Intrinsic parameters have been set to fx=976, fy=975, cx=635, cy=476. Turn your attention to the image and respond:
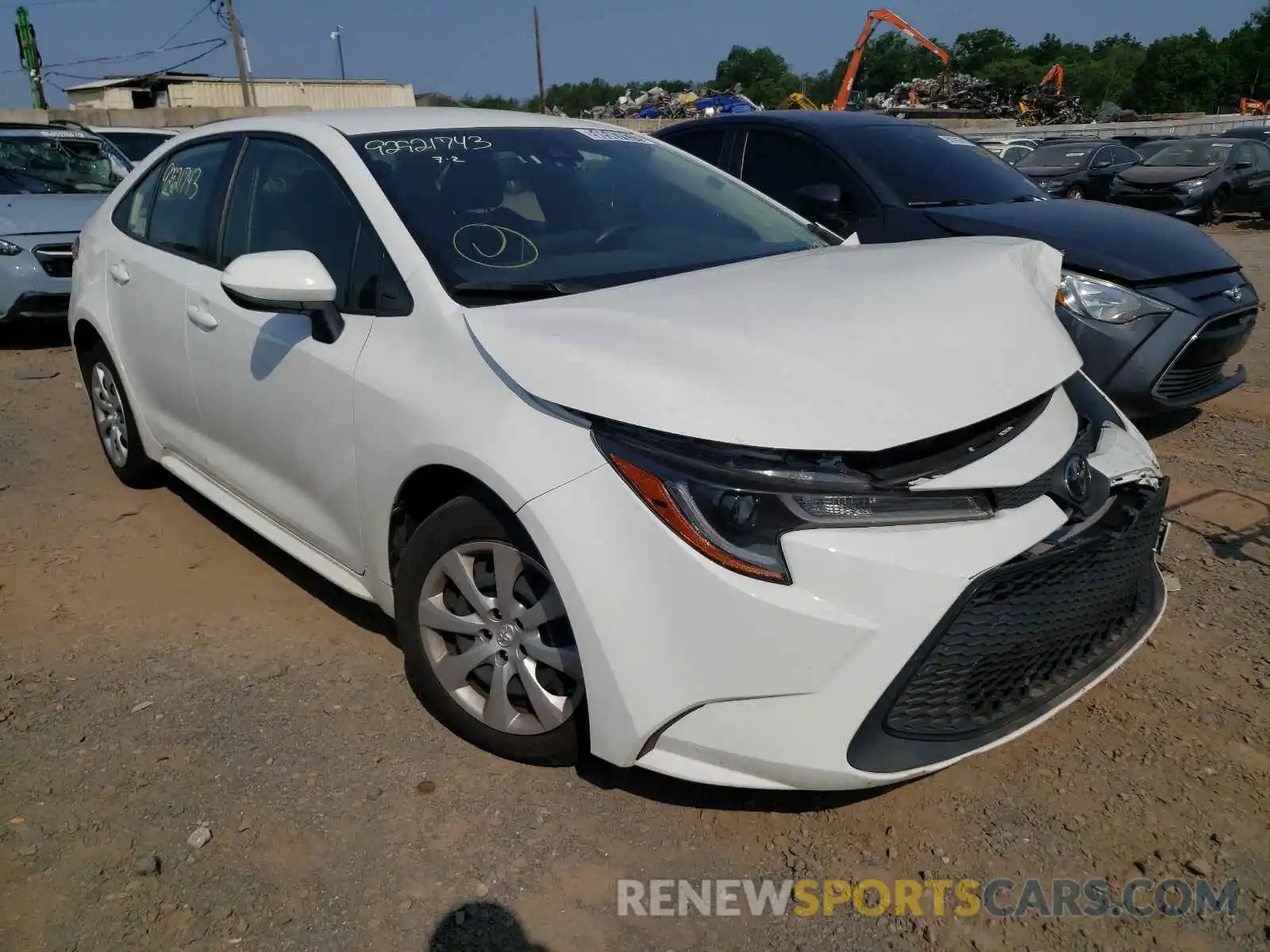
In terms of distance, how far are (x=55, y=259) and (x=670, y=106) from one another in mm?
61431

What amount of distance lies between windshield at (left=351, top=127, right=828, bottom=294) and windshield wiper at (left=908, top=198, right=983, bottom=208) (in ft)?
5.87

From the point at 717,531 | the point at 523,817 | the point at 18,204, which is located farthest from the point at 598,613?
the point at 18,204

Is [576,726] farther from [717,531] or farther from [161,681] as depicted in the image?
[161,681]

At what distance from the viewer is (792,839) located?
90.5 inches

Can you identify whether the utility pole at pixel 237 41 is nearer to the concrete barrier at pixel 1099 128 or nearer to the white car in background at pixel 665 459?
the concrete barrier at pixel 1099 128

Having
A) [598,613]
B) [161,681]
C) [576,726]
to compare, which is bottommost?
[161,681]

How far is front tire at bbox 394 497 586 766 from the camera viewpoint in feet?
7.49

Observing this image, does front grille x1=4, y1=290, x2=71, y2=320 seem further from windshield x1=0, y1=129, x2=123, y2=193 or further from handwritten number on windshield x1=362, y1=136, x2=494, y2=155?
handwritten number on windshield x1=362, y1=136, x2=494, y2=155

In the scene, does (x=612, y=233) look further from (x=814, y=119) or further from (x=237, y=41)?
(x=237, y=41)

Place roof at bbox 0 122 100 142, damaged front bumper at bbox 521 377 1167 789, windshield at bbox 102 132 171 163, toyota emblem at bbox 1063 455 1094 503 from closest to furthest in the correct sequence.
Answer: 1. damaged front bumper at bbox 521 377 1167 789
2. toyota emblem at bbox 1063 455 1094 503
3. roof at bbox 0 122 100 142
4. windshield at bbox 102 132 171 163

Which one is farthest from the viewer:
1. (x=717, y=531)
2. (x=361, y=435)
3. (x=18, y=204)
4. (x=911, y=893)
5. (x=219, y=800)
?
(x=18, y=204)

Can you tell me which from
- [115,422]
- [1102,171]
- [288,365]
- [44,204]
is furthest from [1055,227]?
[1102,171]

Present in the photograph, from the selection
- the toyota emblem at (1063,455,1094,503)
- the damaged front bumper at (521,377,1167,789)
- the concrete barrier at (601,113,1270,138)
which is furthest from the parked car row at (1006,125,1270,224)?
the damaged front bumper at (521,377,1167,789)

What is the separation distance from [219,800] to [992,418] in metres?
2.09
